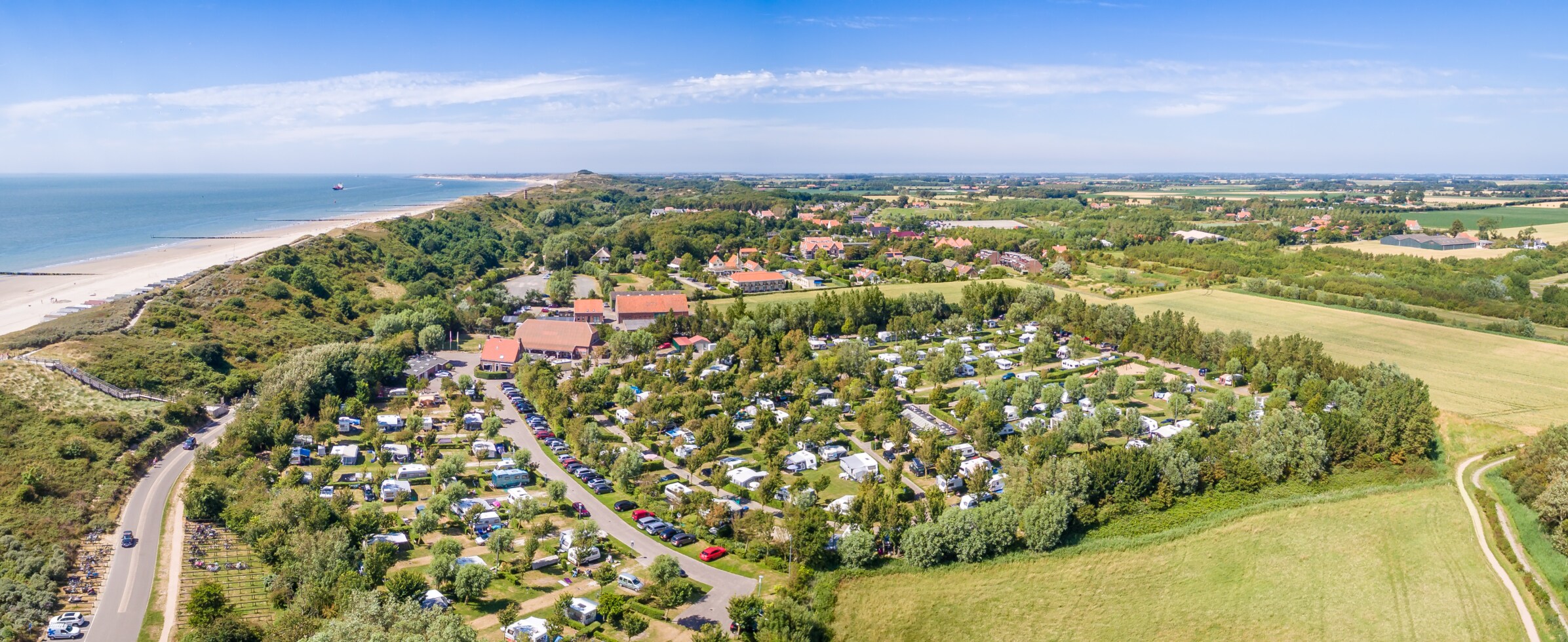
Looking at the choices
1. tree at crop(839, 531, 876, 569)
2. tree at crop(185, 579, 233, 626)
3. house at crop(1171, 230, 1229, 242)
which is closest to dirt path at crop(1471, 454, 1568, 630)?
tree at crop(839, 531, 876, 569)

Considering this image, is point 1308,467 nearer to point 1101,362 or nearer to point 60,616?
point 1101,362

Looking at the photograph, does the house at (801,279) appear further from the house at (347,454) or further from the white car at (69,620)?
the white car at (69,620)

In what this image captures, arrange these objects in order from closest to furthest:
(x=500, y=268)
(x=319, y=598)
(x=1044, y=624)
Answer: (x=319, y=598), (x=1044, y=624), (x=500, y=268)

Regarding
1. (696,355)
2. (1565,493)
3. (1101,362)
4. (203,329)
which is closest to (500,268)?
(203,329)

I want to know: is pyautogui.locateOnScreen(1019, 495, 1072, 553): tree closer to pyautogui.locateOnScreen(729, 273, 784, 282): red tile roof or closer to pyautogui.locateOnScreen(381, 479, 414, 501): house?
pyautogui.locateOnScreen(381, 479, 414, 501): house

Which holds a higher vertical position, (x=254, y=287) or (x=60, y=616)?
(x=254, y=287)

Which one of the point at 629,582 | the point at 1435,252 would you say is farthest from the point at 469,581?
the point at 1435,252
